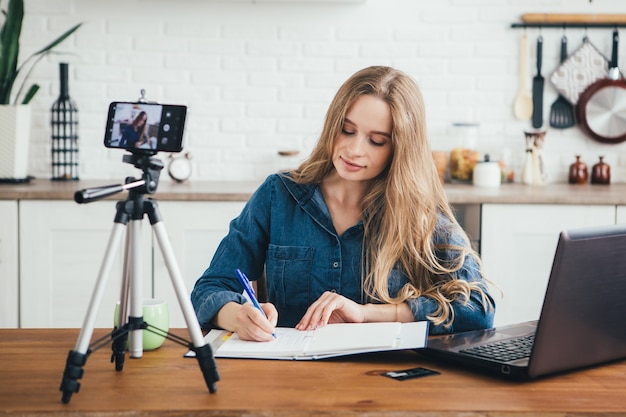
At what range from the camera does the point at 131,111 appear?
4.75ft

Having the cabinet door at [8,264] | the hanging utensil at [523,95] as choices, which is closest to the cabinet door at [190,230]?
the cabinet door at [8,264]

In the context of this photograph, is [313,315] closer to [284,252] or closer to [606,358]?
[284,252]

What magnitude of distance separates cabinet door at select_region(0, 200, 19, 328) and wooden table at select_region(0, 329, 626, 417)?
6.07ft

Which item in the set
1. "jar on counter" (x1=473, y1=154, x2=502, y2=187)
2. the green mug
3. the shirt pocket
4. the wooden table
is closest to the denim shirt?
the shirt pocket

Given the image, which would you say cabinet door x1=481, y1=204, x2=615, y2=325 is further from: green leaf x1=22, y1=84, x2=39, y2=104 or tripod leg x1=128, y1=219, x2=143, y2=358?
tripod leg x1=128, y1=219, x2=143, y2=358

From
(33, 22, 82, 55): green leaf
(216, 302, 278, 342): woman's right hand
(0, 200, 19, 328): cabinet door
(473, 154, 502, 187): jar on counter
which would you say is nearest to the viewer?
(216, 302, 278, 342): woman's right hand

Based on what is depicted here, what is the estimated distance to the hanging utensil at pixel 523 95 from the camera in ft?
13.2

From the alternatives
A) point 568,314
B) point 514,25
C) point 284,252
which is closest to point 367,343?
point 568,314

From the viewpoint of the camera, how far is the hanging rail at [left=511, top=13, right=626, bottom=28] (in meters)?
3.99

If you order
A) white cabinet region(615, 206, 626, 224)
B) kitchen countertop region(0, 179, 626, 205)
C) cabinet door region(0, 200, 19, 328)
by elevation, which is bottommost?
cabinet door region(0, 200, 19, 328)

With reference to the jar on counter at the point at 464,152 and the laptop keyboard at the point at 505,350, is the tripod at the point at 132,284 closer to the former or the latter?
the laptop keyboard at the point at 505,350

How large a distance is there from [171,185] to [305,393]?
244cm

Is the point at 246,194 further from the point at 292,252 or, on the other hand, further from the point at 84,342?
the point at 84,342

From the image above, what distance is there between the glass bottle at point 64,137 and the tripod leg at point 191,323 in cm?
263
